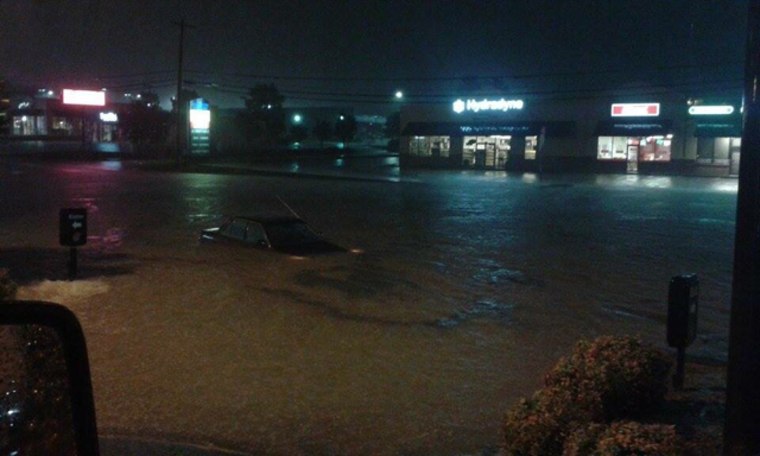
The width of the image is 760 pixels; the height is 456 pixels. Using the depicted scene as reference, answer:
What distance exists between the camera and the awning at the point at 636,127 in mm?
66750

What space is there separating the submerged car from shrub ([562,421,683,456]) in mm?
13460

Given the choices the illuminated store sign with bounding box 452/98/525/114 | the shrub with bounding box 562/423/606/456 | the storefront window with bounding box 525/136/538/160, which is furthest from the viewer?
the illuminated store sign with bounding box 452/98/525/114

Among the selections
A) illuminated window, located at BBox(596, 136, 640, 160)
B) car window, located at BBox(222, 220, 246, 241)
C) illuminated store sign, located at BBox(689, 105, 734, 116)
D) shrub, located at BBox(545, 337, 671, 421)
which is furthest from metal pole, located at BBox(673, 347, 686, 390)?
illuminated window, located at BBox(596, 136, 640, 160)

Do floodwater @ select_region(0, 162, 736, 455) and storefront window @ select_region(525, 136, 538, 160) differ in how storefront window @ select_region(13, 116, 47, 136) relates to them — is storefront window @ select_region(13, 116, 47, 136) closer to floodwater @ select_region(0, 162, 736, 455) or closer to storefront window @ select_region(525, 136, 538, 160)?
storefront window @ select_region(525, 136, 538, 160)

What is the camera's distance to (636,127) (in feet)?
221

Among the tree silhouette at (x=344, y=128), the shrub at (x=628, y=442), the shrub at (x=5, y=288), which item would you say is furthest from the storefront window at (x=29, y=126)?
the shrub at (x=628, y=442)

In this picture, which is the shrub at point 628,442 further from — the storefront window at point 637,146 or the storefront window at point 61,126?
the storefront window at point 61,126

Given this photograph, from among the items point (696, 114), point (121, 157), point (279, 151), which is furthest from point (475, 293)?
point (279, 151)

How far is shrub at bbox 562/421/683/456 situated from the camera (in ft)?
15.3

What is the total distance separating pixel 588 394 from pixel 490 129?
6929 cm

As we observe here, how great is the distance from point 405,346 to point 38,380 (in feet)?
27.6

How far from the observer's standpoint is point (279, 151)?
9919 cm

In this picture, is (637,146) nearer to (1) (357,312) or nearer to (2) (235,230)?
(2) (235,230)

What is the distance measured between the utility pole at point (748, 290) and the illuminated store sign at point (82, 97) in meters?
109
